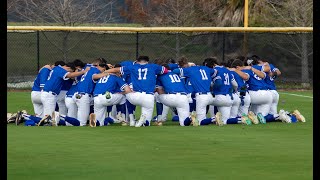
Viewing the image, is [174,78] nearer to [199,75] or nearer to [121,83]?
[199,75]

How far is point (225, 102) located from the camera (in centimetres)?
2020

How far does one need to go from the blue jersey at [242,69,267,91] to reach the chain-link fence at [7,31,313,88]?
1226 centimetres

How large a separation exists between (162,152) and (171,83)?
207 inches

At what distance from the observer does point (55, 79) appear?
2039cm

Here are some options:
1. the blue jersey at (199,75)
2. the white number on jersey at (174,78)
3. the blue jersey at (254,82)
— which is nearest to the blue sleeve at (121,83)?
the white number on jersey at (174,78)

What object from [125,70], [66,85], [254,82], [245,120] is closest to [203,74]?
[245,120]

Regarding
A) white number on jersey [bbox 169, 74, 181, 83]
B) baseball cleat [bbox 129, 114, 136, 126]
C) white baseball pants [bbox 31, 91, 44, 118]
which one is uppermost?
white number on jersey [bbox 169, 74, 181, 83]

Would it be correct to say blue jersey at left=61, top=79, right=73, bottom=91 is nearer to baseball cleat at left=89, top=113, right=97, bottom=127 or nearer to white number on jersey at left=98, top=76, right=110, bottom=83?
white number on jersey at left=98, top=76, right=110, bottom=83

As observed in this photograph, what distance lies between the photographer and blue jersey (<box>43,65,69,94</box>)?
20.3m

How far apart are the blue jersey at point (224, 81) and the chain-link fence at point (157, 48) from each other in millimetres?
12930

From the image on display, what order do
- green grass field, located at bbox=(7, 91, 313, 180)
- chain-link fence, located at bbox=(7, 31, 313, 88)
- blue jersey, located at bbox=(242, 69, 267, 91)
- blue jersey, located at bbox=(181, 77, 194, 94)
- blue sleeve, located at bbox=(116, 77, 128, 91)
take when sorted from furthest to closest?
chain-link fence, located at bbox=(7, 31, 313, 88)
blue jersey, located at bbox=(242, 69, 267, 91)
blue jersey, located at bbox=(181, 77, 194, 94)
blue sleeve, located at bbox=(116, 77, 128, 91)
green grass field, located at bbox=(7, 91, 313, 180)

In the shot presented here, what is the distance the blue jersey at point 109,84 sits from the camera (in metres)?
19.6

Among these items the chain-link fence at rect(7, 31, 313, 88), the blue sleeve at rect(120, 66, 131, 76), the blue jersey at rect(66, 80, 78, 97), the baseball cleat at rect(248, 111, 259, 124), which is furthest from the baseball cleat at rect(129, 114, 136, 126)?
the chain-link fence at rect(7, 31, 313, 88)

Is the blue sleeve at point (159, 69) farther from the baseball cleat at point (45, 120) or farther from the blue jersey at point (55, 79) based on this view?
the baseball cleat at point (45, 120)
